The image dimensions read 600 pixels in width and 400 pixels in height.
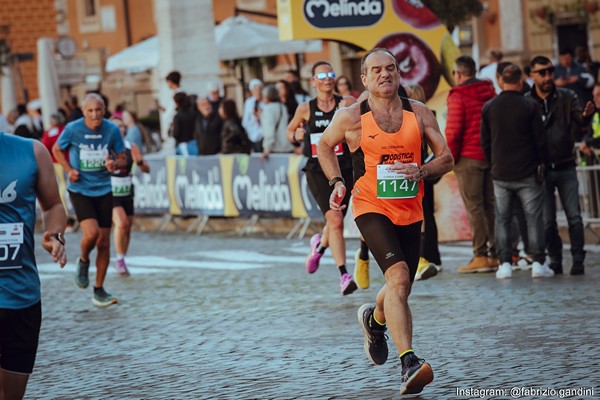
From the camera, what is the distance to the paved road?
893 cm

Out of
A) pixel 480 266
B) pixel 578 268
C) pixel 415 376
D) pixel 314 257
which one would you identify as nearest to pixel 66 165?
pixel 314 257

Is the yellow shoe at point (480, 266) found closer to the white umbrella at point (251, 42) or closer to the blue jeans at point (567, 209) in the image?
the blue jeans at point (567, 209)

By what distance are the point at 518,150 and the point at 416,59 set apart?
6.17 meters

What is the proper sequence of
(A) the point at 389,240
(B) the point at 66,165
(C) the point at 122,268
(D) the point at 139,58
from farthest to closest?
(D) the point at 139,58
(C) the point at 122,268
(B) the point at 66,165
(A) the point at 389,240

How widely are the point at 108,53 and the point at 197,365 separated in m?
45.1

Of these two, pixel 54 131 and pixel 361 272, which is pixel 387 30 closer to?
pixel 361 272

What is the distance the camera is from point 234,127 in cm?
2194

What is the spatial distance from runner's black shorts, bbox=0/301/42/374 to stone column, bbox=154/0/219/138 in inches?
792

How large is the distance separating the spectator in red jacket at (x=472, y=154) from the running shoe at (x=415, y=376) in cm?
636

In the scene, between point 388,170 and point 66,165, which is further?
point 66,165

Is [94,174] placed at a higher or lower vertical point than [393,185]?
lower

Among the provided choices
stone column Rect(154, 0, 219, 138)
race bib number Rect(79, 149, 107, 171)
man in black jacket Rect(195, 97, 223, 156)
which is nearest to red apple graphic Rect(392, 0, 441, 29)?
man in black jacket Rect(195, 97, 223, 156)

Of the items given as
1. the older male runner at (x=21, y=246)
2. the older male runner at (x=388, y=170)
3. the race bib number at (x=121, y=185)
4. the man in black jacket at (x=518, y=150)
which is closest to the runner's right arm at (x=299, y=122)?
the man in black jacket at (x=518, y=150)

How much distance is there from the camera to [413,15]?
19938 millimetres
